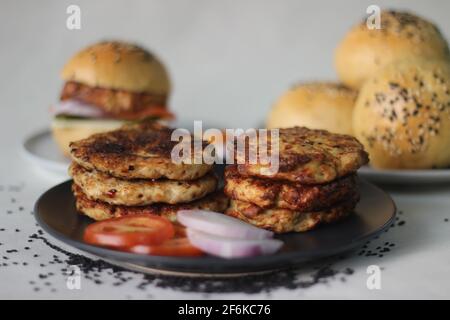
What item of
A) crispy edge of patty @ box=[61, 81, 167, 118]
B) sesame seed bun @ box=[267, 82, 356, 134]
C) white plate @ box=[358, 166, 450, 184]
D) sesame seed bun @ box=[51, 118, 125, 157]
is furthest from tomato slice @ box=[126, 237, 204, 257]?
crispy edge of patty @ box=[61, 81, 167, 118]

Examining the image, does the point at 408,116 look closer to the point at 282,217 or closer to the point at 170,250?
the point at 282,217

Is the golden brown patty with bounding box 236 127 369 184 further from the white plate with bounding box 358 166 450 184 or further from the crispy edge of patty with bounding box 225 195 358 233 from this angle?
the white plate with bounding box 358 166 450 184

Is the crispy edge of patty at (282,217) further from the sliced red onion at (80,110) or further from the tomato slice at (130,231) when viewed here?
the sliced red onion at (80,110)

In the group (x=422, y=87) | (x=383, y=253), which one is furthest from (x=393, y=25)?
(x=383, y=253)

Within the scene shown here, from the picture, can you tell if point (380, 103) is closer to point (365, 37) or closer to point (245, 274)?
point (365, 37)

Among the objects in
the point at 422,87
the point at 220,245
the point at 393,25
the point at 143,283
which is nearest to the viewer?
the point at 220,245

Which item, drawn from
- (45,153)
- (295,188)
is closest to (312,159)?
(295,188)

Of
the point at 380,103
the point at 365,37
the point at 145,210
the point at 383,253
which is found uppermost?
the point at 365,37
